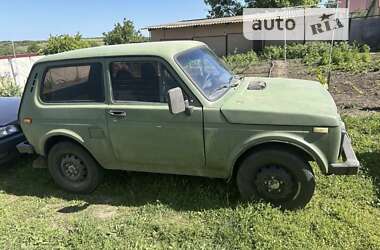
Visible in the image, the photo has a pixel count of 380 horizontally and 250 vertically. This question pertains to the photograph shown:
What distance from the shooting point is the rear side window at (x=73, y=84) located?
4070mm

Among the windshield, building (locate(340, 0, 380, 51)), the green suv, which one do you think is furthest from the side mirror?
building (locate(340, 0, 380, 51))

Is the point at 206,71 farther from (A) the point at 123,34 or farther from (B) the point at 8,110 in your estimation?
(A) the point at 123,34

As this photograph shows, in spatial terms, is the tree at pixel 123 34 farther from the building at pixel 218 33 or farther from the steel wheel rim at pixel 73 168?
the steel wheel rim at pixel 73 168

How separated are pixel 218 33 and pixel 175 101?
23663 millimetres

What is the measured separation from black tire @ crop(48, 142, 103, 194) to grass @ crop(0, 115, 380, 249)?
139mm

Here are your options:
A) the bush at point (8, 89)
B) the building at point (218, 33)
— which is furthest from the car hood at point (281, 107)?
the building at point (218, 33)

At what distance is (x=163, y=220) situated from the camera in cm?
379

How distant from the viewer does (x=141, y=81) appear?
3.87 m

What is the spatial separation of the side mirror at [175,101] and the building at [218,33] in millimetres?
21744

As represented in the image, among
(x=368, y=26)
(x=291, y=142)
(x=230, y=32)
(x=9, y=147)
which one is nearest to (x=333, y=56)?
(x=368, y=26)

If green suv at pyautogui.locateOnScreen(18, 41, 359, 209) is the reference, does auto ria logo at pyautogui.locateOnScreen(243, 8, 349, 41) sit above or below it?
above

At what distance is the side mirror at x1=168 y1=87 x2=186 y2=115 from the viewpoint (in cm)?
335

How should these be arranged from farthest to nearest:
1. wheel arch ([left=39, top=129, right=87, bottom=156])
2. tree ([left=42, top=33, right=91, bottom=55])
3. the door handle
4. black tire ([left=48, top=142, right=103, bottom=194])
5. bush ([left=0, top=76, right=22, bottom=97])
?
1. tree ([left=42, top=33, right=91, bottom=55])
2. bush ([left=0, top=76, right=22, bottom=97])
3. black tire ([left=48, top=142, right=103, bottom=194])
4. wheel arch ([left=39, top=129, right=87, bottom=156])
5. the door handle

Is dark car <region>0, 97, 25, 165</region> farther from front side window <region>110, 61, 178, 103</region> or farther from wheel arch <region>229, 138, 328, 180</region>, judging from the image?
wheel arch <region>229, 138, 328, 180</region>
